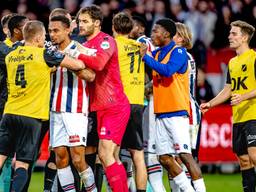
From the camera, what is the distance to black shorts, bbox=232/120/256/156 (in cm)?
1224

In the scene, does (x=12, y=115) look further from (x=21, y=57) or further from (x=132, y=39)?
(x=132, y=39)

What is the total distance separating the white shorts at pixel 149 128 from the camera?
42.0 ft

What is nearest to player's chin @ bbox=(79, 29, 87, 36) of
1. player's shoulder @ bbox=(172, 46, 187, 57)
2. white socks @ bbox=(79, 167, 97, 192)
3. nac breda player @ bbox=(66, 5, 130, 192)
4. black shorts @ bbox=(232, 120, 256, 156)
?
nac breda player @ bbox=(66, 5, 130, 192)

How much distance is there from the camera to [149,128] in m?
12.9

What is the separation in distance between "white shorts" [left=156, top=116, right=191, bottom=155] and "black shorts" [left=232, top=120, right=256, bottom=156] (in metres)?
0.95

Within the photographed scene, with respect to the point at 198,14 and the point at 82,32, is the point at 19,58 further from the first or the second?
the point at 198,14

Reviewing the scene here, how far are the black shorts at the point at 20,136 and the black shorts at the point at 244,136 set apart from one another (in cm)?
287

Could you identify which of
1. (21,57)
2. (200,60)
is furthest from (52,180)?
(200,60)

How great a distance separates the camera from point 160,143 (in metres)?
11.8

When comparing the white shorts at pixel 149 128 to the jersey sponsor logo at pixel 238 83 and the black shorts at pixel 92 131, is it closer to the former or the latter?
the black shorts at pixel 92 131

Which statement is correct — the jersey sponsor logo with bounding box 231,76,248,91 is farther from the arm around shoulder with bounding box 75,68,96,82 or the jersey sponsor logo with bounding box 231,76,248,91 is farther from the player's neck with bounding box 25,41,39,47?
the player's neck with bounding box 25,41,39,47

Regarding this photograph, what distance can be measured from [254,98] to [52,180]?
290 centimetres

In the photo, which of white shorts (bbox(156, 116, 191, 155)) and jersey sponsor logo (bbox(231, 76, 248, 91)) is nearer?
white shorts (bbox(156, 116, 191, 155))

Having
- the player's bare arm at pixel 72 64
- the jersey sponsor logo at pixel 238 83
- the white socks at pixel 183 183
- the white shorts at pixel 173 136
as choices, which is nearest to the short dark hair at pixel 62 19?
the player's bare arm at pixel 72 64
